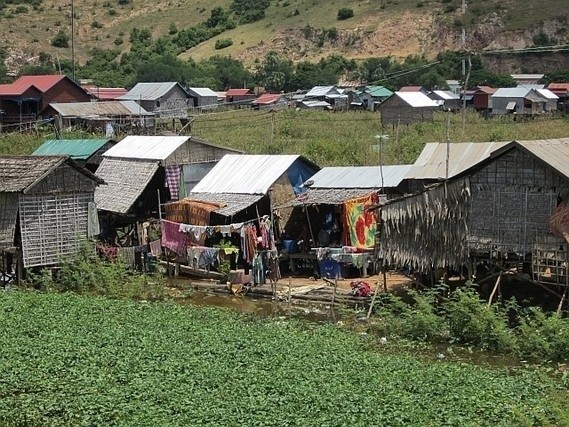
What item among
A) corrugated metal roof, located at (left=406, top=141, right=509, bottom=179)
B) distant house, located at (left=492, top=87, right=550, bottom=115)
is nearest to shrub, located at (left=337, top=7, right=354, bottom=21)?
distant house, located at (left=492, top=87, right=550, bottom=115)

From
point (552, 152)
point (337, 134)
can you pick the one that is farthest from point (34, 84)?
point (552, 152)

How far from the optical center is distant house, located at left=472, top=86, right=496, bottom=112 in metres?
59.8

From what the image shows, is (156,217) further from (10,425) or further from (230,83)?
(230,83)

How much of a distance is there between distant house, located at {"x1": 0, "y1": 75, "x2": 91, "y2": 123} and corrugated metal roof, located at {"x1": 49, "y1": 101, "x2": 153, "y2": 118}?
5.24 ft

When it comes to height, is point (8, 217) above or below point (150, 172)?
below

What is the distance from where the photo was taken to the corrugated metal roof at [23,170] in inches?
871

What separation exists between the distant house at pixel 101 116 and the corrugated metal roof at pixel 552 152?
90.2 feet

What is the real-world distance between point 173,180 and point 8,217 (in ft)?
19.7

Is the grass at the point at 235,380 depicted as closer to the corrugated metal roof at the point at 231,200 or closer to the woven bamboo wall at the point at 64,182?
the woven bamboo wall at the point at 64,182

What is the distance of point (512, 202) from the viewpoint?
18219mm

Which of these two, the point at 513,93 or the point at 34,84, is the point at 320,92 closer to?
the point at 513,93

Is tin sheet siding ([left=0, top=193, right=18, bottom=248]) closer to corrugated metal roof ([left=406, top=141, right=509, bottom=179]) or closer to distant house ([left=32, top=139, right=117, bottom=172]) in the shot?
distant house ([left=32, top=139, right=117, bottom=172])

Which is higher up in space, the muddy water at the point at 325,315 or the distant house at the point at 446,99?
the distant house at the point at 446,99

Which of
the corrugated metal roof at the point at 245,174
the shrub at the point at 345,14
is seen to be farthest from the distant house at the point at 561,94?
the corrugated metal roof at the point at 245,174
